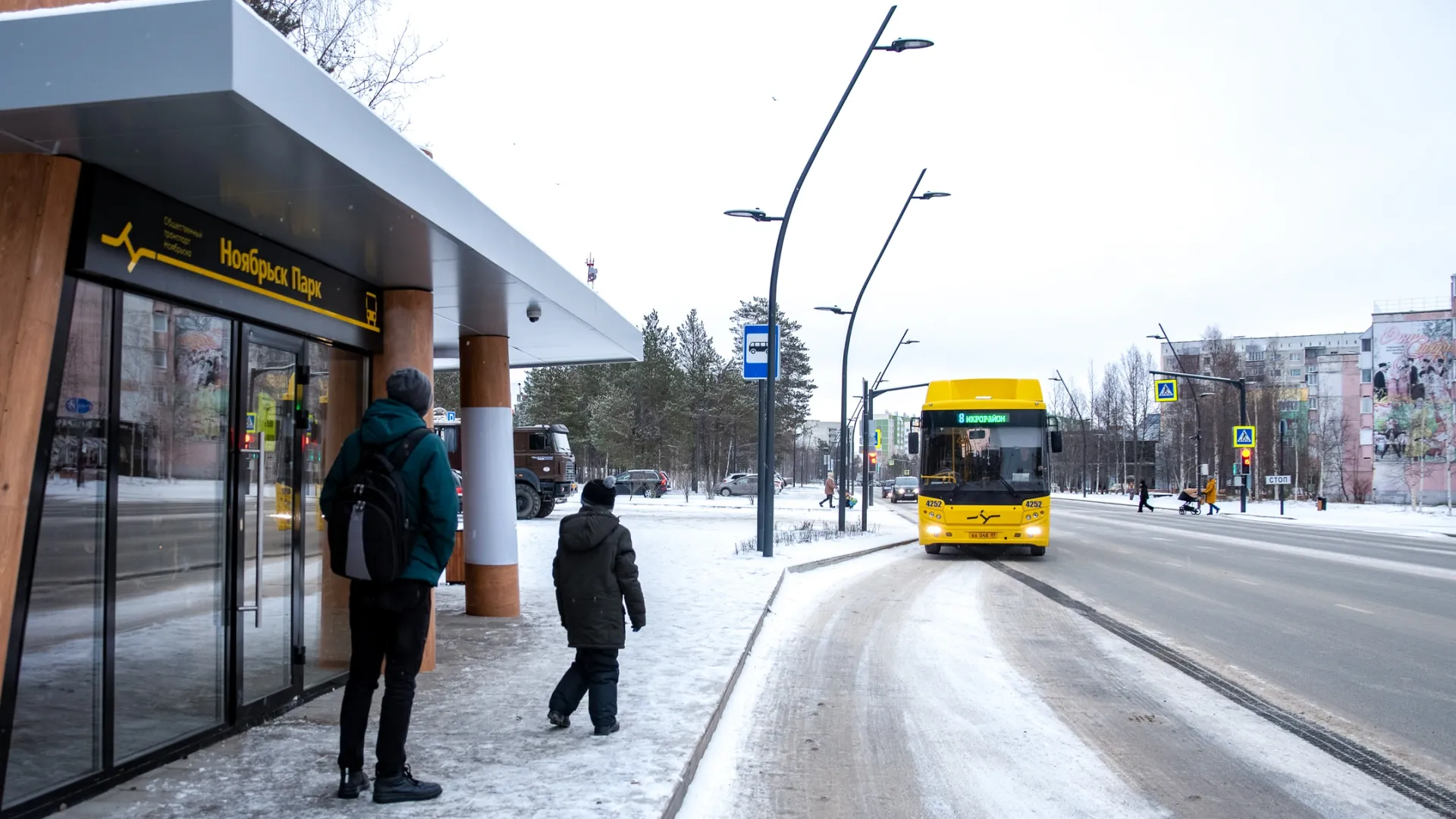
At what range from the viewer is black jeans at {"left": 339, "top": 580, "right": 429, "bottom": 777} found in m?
4.32

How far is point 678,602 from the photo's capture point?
453 inches

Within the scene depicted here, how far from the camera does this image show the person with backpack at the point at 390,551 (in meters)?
4.23

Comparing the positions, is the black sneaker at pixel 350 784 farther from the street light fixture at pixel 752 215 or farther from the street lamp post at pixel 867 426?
the street lamp post at pixel 867 426

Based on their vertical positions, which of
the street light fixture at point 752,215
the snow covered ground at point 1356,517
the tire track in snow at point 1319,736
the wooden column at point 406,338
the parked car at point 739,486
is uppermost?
the street light fixture at point 752,215

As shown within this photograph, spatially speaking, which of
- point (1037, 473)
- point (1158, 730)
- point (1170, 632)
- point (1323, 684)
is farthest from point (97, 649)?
point (1037, 473)

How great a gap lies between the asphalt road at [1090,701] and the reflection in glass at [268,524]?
299cm

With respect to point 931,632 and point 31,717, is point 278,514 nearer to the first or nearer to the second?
point 31,717

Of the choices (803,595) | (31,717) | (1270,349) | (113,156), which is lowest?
(803,595)

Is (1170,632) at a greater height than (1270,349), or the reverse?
(1270,349)

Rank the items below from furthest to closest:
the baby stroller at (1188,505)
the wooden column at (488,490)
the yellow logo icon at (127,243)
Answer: the baby stroller at (1188,505)
the wooden column at (488,490)
the yellow logo icon at (127,243)

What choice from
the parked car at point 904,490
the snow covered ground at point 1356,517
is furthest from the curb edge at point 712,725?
the parked car at point 904,490

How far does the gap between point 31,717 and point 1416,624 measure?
12707 millimetres

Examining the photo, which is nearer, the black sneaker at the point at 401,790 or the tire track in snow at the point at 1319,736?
the black sneaker at the point at 401,790

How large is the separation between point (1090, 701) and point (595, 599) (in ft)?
13.0
